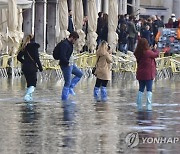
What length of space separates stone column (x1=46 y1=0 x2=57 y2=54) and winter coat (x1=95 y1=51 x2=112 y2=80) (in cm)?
2044

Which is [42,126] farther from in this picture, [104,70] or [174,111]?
[104,70]

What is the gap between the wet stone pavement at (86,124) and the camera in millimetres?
14370

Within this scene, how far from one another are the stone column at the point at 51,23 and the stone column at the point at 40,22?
1062mm

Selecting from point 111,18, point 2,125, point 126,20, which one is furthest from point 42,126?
point 126,20

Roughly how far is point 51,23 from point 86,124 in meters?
29.5

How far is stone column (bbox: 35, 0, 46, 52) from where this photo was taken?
1731 inches

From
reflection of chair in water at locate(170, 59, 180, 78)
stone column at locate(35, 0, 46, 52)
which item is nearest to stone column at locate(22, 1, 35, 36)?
stone column at locate(35, 0, 46, 52)

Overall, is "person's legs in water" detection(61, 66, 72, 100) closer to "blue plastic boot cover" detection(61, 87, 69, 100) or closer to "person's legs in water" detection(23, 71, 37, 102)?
"blue plastic boot cover" detection(61, 87, 69, 100)

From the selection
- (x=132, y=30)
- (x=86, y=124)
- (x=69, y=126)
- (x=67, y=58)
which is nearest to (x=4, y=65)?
(x=67, y=58)

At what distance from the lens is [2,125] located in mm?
17297

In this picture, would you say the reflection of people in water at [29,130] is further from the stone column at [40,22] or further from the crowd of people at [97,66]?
the stone column at [40,22]

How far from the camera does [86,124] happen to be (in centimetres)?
1764

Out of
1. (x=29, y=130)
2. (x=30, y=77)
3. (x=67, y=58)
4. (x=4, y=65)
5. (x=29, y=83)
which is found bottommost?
(x=4, y=65)

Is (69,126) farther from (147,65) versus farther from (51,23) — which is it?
(51,23)
